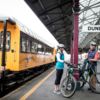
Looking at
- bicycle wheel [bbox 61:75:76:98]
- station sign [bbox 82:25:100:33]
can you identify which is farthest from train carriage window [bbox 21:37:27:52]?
bicycle wheel [bbox 61:75:76:98]

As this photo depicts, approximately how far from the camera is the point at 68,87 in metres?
12.0

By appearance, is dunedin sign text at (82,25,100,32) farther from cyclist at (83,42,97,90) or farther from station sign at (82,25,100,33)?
cyclist at (83,42,97,90)

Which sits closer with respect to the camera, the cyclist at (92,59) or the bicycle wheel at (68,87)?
the bicycle wheel at (68,87)

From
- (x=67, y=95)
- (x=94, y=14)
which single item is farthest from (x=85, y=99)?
(x=94, y=14)

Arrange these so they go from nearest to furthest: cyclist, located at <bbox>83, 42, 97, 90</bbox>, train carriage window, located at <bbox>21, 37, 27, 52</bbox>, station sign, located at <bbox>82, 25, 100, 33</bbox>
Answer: cyclist, located at <bbox>83, 42, 97, 90</bbox>
station sign, located at <bbox>82, 25, 100, 33</bbox>
train carriage window, located at <bbox>21, 37, 27, 52</bbox>

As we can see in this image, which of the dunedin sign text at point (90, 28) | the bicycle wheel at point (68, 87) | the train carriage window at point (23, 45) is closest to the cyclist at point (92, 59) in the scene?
the dunedin sign text at point (90, 28)

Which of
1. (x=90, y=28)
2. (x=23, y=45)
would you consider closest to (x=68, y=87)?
(x=90, y=28)

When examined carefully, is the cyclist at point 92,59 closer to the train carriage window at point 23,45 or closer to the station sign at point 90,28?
the station sign at point 90,28

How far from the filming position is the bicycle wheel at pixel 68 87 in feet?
38.9

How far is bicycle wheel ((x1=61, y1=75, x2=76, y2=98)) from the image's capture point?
11.9 meters

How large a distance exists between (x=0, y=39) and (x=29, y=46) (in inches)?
142

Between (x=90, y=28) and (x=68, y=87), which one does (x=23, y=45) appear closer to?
(x=90, y=28)

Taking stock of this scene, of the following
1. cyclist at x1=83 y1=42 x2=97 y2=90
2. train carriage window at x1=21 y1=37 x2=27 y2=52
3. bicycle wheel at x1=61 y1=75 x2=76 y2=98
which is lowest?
bicycle wheel at x1=61 y1=75 x2=76 y2=98

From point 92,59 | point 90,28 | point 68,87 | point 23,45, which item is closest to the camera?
point 68,87
